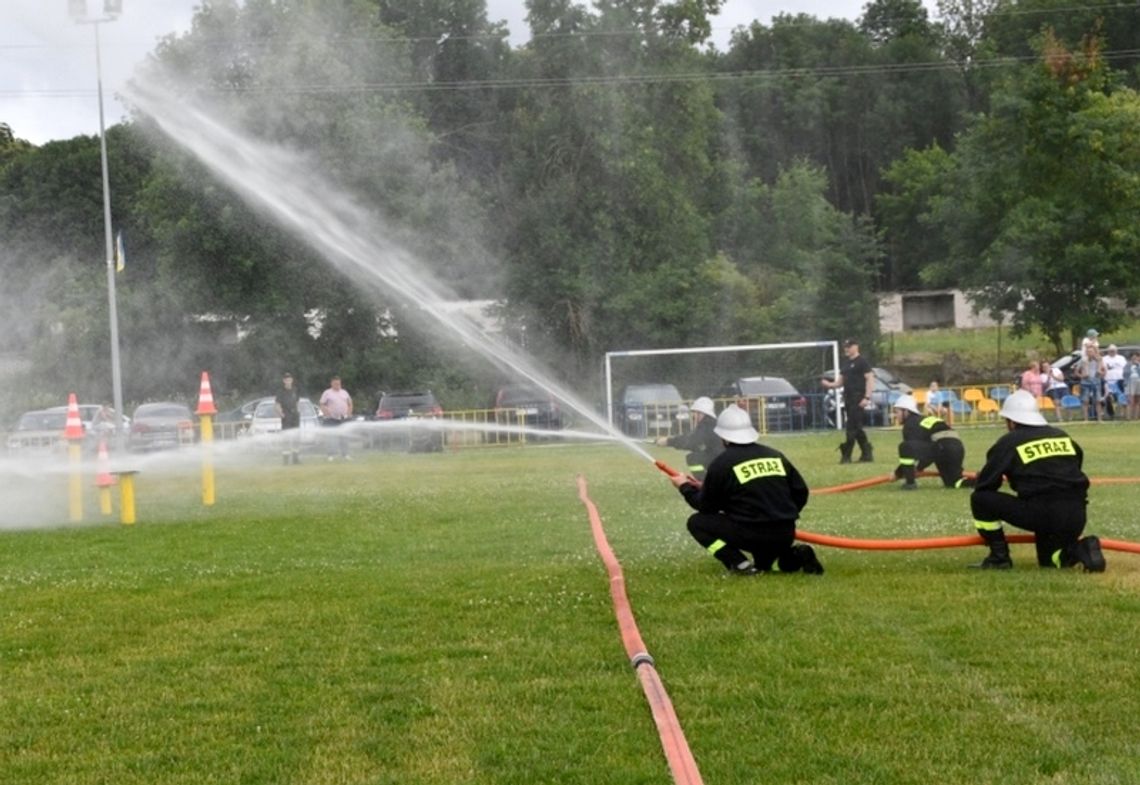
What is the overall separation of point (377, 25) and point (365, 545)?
42342 mm

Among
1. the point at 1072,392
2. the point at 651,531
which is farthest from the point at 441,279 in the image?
the point at 651,531

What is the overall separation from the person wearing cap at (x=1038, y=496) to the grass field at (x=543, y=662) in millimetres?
353

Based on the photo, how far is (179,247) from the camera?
51.1m

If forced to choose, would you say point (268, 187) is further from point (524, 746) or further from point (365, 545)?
point (524, 746)

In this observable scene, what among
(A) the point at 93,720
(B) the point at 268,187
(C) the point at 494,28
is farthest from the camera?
(C) the point at 494,28

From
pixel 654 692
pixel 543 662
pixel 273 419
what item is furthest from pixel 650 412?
pixel 654 692

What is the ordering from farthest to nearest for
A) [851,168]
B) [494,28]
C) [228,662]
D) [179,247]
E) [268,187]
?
[851,168]
[494,28]
[179,247]
[268,187]
[228,662]

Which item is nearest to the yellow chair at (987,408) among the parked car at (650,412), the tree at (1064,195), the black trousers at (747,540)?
the parked car at (650,412)

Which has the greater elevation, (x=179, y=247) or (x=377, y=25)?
(x=377, y=25)

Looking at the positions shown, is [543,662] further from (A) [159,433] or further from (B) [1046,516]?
(A) [159,433]

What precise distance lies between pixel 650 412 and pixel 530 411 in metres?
3.47

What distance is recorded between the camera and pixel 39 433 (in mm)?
37875

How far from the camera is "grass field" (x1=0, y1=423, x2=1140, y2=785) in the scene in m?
6.80

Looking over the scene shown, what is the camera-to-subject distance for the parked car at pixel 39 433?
36.5 m
